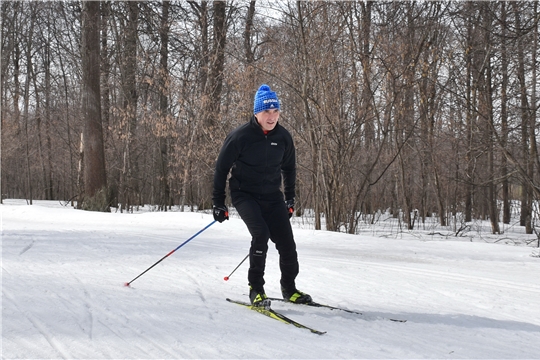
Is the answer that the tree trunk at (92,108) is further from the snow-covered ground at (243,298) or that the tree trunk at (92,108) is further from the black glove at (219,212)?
the black glove at (219,212)

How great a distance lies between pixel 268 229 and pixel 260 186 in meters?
0.38

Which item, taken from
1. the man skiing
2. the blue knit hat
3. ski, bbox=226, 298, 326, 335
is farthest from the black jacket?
ski, bbox=226, 298, 326, 335

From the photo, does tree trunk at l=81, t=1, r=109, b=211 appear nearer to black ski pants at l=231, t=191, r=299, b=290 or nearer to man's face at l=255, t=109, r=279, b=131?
black ski pants at l=231, t=191, r=299, b=290

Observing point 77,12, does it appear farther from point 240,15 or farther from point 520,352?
point 520,352

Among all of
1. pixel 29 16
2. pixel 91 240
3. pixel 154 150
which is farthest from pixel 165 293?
pixel 29 16

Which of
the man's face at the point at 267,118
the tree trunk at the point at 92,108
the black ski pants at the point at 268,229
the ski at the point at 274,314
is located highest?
the tree trunk at the point at 92,108

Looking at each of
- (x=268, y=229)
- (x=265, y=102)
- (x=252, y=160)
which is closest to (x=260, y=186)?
(x=252, y=160)

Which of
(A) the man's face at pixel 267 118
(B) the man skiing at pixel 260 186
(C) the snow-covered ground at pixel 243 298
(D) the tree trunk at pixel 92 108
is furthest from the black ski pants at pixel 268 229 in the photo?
(D) the tree trunk at pixel 92 108

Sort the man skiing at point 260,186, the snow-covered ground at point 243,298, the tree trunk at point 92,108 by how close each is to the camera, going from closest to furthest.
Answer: the snow-covered ground at point 243,298 < the man skiing at point 260,186 < the tree trunk at point 92,108

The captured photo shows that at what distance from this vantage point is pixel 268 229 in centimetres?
432

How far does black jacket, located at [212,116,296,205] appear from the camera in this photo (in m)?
4.29

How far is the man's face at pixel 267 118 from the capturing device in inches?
169

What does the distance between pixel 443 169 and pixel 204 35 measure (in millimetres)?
10937

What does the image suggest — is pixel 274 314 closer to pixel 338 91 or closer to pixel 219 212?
pixel 219 212
